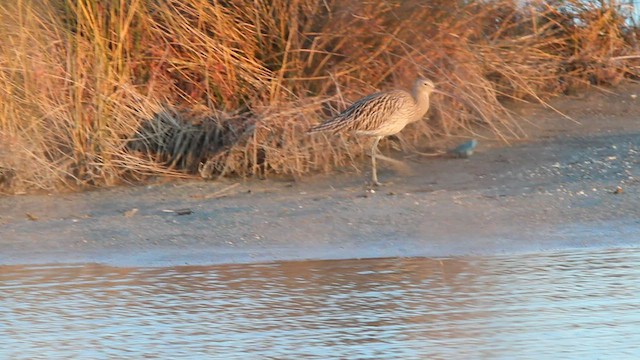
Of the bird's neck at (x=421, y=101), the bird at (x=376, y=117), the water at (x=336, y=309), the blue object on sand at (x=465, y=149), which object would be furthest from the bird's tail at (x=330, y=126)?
the water at (x=336, y=309)

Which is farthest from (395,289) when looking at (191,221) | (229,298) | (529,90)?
(529,90)

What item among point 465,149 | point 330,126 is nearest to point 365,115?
point 330,126

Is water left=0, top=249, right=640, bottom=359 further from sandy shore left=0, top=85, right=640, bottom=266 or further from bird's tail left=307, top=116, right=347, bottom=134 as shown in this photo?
bird's tail left=307, top=116, right=347, bottom=134

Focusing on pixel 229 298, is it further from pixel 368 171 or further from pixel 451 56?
pixel 451 56

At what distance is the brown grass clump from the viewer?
29.7 feet

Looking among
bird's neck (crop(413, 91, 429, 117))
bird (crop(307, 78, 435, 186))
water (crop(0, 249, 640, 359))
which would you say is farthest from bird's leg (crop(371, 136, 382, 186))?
water (crop(0, 249, 640, 359))

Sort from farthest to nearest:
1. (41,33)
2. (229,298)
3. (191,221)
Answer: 1. (41,33)
2. (191,221)
3. (229,298)

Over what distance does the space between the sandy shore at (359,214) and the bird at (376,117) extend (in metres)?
0.36

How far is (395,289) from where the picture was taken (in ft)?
19.6

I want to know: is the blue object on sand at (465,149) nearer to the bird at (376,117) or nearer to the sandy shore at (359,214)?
the sandy shore at (359,214)

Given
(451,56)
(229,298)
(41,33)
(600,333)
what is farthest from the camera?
(451,56)

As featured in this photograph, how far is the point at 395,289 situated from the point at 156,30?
4.18 meters

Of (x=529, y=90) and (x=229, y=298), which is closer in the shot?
(x=229, y=298)

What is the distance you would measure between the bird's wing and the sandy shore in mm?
439
